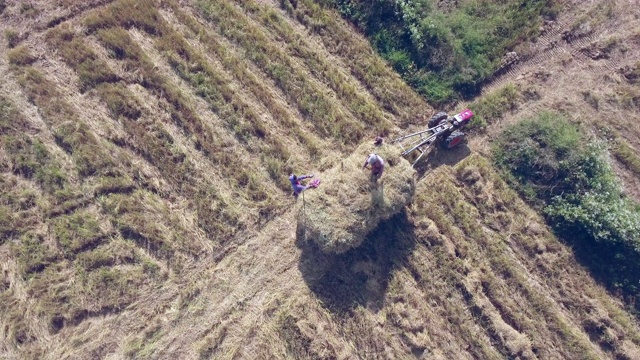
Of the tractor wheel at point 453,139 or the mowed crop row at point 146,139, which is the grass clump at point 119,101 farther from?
the tractor wheel at point 453,139

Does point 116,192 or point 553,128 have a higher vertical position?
point 116,192

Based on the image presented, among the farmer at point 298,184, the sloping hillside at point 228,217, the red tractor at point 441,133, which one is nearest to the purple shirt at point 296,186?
the farmer at point 298,184

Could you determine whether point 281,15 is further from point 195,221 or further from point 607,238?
point 607,238

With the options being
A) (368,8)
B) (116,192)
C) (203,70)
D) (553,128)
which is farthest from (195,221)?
(553,128)

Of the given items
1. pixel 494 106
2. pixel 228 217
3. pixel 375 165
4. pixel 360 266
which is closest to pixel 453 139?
pixel 494 106

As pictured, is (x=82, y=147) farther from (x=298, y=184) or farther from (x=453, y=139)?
(x=453, y=139)

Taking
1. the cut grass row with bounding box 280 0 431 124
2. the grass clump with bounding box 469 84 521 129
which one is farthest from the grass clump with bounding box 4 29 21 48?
the grass clump with bounding box 469 84 521 129

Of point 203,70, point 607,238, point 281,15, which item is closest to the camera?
point 607,238

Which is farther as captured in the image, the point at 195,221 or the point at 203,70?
the point at 203,70
